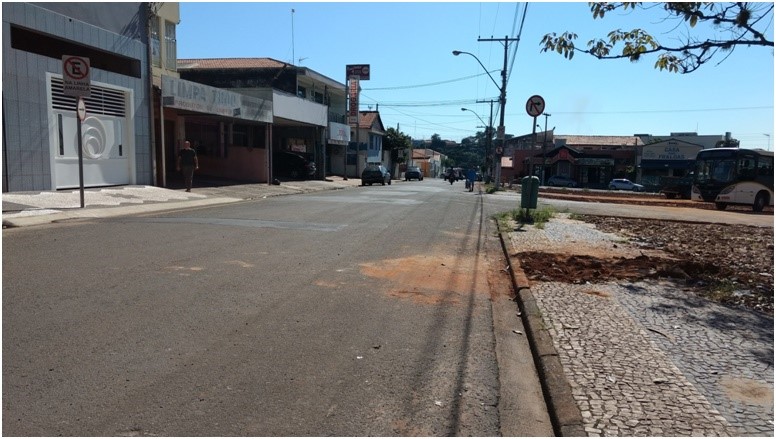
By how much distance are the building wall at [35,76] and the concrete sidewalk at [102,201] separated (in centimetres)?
64

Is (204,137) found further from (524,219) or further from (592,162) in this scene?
(592,162)

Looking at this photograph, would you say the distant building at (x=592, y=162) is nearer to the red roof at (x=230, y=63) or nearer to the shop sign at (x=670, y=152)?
the shop sign at (x=670, y=152)

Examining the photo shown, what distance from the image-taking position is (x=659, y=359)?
4504 millimetres

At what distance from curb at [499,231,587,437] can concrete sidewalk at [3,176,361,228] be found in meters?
9.91

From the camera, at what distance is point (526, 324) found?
574cm

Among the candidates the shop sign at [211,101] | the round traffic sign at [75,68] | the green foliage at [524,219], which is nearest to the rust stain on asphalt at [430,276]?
the green foliage at [524,219]

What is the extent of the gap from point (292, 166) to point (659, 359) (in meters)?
33.0

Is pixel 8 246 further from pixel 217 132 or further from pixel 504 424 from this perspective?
pixel 217 132

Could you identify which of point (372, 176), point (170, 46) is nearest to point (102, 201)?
point (170, 46)

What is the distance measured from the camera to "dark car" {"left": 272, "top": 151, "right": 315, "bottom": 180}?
35.8 m

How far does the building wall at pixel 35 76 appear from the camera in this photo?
1388cm

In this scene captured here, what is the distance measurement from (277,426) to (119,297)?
3408mm

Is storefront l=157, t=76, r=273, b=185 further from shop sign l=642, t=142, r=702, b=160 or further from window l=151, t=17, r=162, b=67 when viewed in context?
shop sign l=642, t=142, r=702, b=160

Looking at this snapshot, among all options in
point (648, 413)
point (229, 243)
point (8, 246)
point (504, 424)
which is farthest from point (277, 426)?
point (8, 246)
